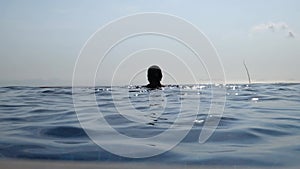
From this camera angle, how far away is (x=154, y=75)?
52.5ft

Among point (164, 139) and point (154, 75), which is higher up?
point (154, 75)

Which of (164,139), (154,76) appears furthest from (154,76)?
(164,139)

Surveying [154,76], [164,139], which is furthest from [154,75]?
[164,139]

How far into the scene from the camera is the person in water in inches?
604

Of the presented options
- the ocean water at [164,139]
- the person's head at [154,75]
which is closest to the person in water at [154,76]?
the person's head at [154,75]

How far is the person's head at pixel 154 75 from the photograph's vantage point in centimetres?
1533

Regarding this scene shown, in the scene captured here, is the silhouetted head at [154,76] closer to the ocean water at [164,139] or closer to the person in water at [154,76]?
the person in water at [154,76]

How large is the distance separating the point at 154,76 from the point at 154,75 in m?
0.13

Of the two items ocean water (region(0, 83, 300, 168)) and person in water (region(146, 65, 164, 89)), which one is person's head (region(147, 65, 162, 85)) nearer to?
person in water (region(146, 65, 164, 89))

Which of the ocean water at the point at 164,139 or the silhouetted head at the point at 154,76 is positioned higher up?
the silhouetted head at the point at 154,76

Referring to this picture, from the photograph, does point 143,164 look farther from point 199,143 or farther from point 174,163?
point 199,143

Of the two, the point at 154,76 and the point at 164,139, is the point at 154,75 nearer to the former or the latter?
the point at 154,76

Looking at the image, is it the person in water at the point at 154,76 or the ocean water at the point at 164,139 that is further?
the person in water at the point at 154,76

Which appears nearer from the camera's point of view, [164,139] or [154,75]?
[164,139]
